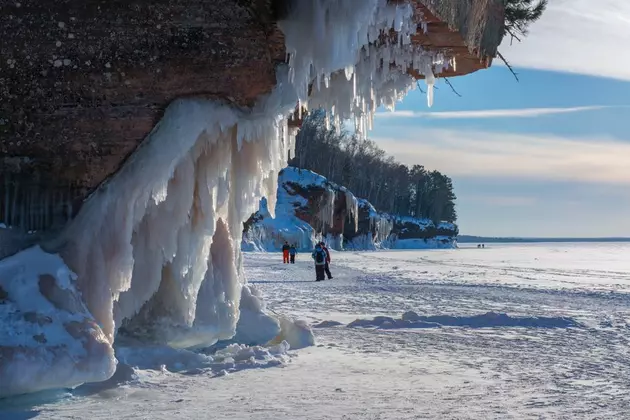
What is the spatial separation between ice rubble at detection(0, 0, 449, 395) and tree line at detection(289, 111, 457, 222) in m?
61.1

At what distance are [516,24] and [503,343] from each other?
715cm

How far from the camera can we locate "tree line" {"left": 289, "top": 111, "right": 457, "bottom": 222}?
76375 millimetres

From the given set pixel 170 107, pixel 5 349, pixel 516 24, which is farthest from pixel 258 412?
pixel 516 24

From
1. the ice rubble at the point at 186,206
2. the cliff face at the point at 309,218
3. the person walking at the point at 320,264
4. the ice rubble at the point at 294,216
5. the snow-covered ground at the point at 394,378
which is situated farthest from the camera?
the cliff face at the point at 309,218

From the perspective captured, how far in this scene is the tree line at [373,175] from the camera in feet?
251

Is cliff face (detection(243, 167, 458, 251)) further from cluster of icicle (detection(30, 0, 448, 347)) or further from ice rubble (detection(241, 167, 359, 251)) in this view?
cluster of icicle (detection(30, 0, 448, 347))

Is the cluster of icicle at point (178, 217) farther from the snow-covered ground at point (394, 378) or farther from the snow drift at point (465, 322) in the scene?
the snow drift at point (465, 322)

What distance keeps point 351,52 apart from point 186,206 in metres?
1.91

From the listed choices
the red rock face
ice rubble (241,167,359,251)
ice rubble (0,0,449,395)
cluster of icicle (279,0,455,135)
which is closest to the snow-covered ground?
ice rubble (0,0,449,395)

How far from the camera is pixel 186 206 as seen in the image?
5.95 metres

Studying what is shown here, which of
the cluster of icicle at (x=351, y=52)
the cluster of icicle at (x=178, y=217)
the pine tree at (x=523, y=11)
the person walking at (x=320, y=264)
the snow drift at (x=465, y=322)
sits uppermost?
the pine tree at (x=523, y=11)

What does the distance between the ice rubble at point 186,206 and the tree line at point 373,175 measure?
200 ft

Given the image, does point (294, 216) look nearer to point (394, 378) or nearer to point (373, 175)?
point (373, 175)

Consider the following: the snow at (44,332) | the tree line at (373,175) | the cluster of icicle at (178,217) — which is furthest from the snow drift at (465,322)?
the tree line at (373,175)
